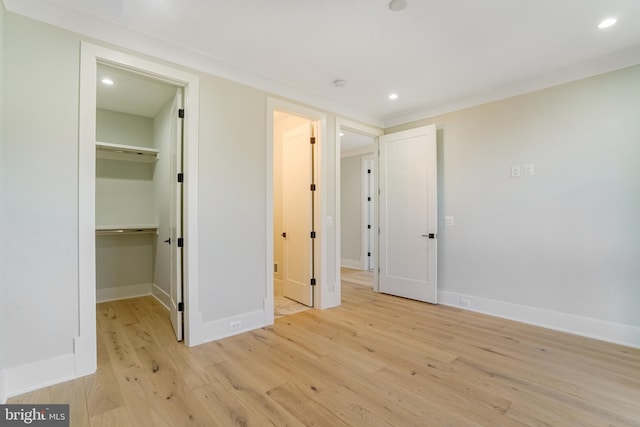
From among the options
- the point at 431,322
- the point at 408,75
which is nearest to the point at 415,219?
the point at 431,322

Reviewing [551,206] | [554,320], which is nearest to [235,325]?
[554,320]

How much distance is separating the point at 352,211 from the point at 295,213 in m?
2.98

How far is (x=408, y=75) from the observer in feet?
10.6

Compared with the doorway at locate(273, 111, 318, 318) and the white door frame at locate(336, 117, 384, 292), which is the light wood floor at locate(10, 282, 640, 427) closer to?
the doorway at locate(273, 111, 318, 318)

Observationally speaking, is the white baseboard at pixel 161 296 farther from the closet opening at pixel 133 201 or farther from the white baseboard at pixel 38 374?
the white baseboard at pixel 38 374

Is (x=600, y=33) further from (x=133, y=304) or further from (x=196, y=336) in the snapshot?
(x=133, y=304)

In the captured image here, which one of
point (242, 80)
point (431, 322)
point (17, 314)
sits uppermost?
point (242, 80)

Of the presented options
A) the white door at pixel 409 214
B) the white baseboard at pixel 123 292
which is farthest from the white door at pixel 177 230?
the white door at pixel 409 214

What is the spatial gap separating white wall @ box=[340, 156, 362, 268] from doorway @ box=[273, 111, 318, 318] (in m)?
2.57

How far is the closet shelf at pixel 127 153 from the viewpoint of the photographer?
388 cm

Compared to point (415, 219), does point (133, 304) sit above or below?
below

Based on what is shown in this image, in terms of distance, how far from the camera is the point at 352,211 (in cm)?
695

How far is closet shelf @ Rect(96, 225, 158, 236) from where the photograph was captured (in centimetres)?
398

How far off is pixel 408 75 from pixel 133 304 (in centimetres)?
456
